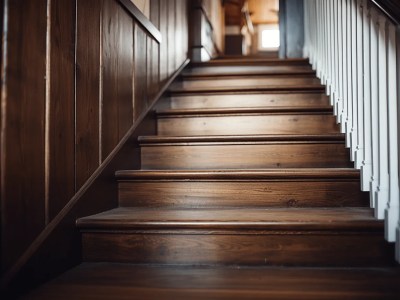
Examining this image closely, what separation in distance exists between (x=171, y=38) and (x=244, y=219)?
1.78 metres

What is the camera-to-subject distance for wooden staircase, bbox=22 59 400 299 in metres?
1.14

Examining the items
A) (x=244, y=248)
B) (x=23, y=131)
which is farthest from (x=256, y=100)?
(x=23, y=131)

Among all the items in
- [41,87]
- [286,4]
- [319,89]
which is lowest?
[41,87]

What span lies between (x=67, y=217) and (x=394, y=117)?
3.33ft

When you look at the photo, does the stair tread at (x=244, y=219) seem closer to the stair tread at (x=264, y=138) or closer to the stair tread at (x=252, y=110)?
the stair tread at (x=264, y=138)

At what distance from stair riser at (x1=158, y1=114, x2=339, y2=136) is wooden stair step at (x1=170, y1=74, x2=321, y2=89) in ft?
1.78

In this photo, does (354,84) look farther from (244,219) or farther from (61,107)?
(61,107)

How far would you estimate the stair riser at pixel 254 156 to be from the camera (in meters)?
1.78

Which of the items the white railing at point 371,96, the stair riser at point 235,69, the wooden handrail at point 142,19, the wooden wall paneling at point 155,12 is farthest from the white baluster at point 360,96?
the stair riser at point 235,69

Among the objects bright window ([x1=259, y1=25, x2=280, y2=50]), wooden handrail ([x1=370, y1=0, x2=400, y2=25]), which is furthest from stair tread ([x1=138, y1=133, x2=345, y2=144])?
bright window ([x1=259, y1=25, x2=280, y2=50])

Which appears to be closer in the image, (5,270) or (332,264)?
(5,270)

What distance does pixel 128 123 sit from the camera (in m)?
1.85

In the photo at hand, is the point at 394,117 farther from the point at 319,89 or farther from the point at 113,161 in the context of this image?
the point at 319,89

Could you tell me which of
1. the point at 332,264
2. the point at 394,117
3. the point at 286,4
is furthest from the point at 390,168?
the point at 286,4
